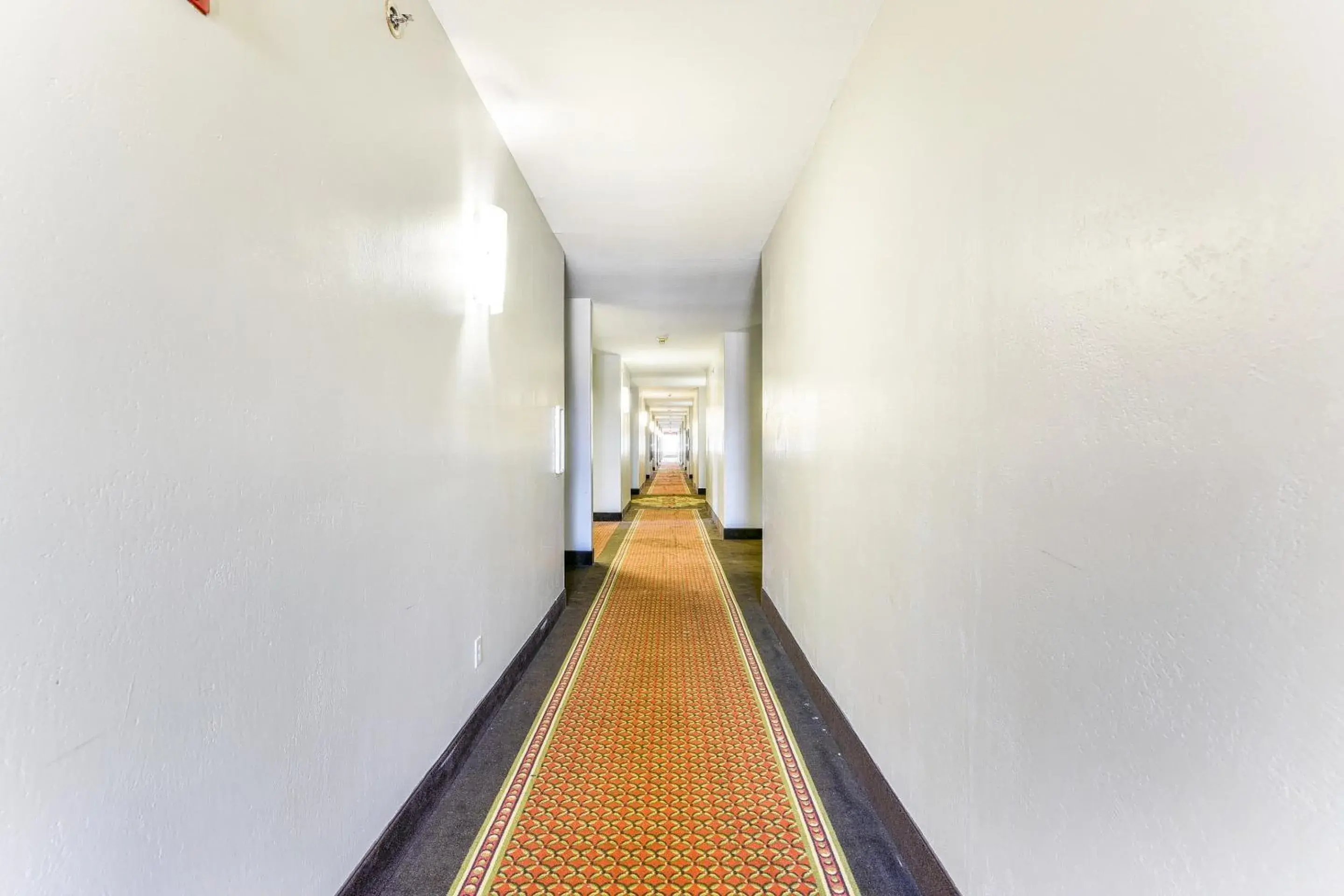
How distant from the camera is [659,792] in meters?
2.05

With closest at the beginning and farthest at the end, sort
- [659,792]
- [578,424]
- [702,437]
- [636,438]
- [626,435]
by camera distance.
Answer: [659,792] → [578,424] → [626,435] → [636,438] → [702,437]

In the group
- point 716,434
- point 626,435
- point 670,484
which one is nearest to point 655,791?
point 716,434

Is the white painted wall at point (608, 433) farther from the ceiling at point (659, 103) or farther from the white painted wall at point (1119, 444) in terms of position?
the white painted wall at point (1119, 444)

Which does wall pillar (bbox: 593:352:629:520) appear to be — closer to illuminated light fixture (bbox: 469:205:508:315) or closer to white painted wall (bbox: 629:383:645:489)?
white painted wall (bbox: 629:383:645:489)

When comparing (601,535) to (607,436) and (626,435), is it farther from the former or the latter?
(626,435)

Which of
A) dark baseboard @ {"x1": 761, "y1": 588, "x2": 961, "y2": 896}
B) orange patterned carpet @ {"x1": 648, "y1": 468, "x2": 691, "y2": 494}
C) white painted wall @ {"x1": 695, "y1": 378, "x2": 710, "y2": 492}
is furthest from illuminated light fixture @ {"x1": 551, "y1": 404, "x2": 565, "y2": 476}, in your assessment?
orange patterned carpet @ {"x1": 648, "y1": 468, "x2": 691, "y2": 494}

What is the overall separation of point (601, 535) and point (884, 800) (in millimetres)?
6245

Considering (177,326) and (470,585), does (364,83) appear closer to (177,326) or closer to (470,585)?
(177,326)

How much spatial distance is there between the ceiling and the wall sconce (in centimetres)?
25

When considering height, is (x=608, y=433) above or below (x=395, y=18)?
below

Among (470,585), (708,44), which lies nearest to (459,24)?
(708,44)

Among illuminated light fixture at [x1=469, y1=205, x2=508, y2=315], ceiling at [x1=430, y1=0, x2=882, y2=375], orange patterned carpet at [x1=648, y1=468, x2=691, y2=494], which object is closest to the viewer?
ceiling at [x1=430, y1=0, x2=882, y2=375]

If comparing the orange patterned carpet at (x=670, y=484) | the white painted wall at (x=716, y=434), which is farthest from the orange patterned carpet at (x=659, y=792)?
the orange patterned carpet at (x=670, y=484)

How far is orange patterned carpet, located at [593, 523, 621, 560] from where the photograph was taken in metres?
6.71
